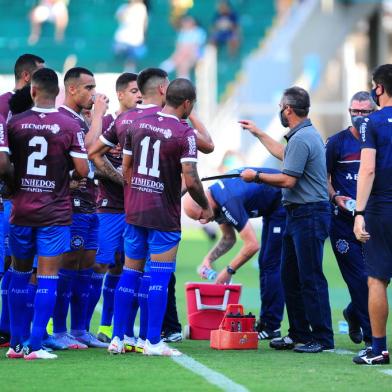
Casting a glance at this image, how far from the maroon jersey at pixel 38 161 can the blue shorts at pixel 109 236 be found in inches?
54.3

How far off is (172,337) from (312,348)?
5.11ft

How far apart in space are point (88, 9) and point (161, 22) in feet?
6.44

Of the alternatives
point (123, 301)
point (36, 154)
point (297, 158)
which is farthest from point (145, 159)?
point (297, 158)

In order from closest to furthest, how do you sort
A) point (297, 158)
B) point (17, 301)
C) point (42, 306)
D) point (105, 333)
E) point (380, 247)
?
point (380, 247) → point (42, 306) → point (17, 301) → point (297, 158) → point (105, 333)

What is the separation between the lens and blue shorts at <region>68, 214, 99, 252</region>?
10500mm

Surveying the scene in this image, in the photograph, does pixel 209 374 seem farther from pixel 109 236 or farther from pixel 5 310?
pixel 5 310

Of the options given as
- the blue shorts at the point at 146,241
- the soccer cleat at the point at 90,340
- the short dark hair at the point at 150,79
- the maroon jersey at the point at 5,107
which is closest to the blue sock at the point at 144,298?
the blue shorts at the point at 146,241

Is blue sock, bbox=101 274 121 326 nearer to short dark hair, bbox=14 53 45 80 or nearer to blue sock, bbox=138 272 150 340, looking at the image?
blue sock, bbox=138 272 150 340

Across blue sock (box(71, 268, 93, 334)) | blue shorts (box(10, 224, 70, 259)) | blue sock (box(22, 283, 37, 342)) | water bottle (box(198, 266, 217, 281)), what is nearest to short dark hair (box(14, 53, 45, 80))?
blue shorts (box(10, 224, 70, 259))

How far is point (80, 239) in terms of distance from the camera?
1052cm

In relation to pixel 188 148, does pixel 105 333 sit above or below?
below

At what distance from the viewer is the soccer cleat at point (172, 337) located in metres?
11.2

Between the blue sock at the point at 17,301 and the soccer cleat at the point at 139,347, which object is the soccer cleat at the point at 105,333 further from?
the blue sock at the point at 17,301

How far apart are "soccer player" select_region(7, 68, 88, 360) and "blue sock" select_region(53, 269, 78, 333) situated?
87 cm
